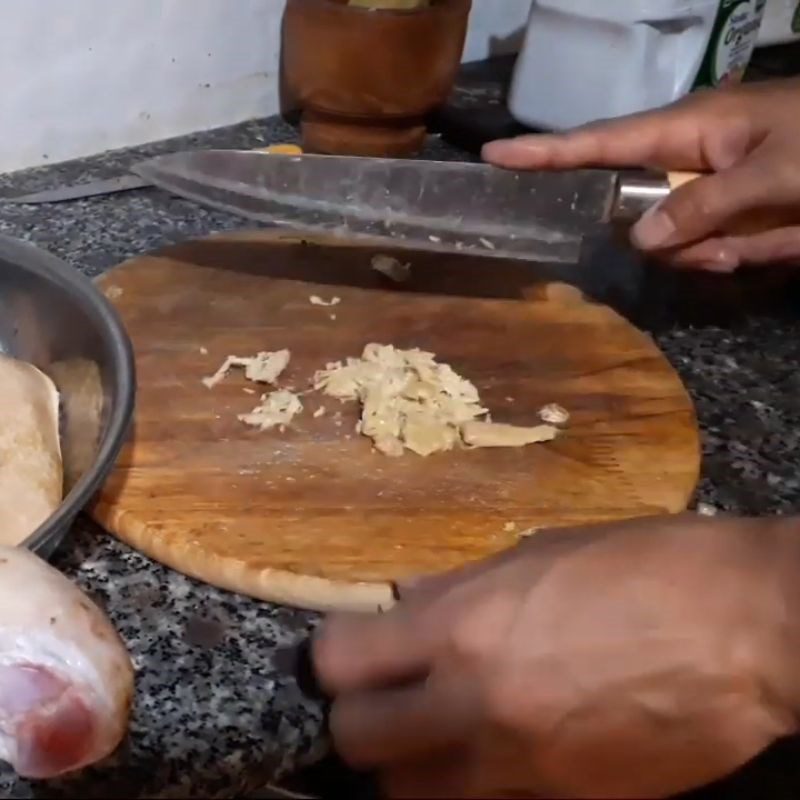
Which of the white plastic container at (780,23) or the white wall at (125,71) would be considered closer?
the white wall at (125,71)

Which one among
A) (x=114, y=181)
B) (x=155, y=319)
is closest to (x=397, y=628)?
(x=155, y=319)

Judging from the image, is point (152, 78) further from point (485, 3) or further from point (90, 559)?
point (90, 559)

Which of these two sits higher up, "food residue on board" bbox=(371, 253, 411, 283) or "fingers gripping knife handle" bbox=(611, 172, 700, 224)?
"fingers gripping knife handle" bbox=(611, 172, 700, 224)

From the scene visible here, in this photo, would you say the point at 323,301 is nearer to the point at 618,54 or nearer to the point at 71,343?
the point at 71,343

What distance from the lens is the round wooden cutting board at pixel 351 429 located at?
2.42 ft

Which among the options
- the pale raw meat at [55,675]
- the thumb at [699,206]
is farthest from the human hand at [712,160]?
the pale raw meat at [55,675]

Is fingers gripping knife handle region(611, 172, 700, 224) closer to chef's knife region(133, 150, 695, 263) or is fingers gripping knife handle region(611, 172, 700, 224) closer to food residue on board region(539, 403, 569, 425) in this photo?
chef's knife region(133, 150, 695, 263)

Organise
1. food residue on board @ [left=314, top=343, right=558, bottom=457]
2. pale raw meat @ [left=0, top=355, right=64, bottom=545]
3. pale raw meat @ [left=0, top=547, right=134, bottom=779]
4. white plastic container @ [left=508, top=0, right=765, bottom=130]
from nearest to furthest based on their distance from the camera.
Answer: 1. pale raw meat @ [left=0, top=547, right=134, bottom=779]
2. pale raw meat @ [left=0, top=355, right=64, bottom=545]
3. food residue on board @ [left=314, top=343, right=558, bottom=457]
4. white plastic container @ [left=508, top=0, right=765, bottom=130]

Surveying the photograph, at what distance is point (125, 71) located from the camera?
1149 millimetres

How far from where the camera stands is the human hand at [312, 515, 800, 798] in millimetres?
551

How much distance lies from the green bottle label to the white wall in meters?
0.45

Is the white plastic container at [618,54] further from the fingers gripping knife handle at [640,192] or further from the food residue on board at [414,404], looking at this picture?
the food residue on board at [414,404]

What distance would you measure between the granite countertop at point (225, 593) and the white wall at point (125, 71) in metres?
0.03

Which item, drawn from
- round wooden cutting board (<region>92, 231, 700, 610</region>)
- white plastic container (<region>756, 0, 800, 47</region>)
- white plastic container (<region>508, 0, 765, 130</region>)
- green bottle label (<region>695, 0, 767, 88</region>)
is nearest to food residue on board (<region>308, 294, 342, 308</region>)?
round wooden cutting board (<region>92, 231, 700, 610</region>)
